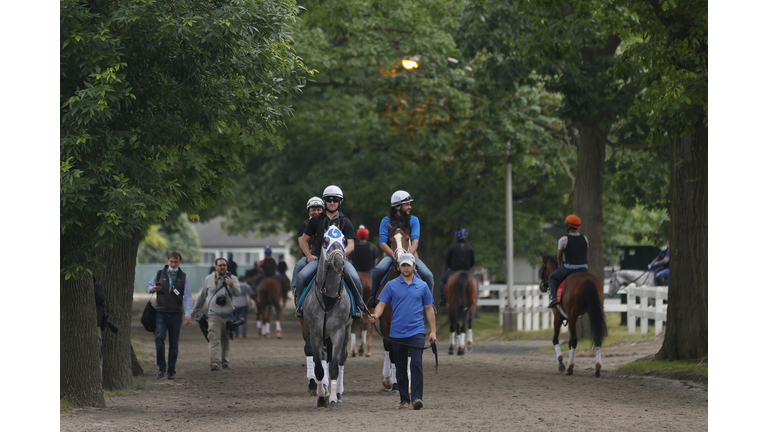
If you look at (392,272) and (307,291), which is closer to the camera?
(307,291)

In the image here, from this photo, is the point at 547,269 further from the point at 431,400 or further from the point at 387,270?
the point at 431,400

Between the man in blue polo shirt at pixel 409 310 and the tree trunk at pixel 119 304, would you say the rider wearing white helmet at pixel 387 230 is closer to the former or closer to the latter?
the man in blue polo shirt at pixel 409 310

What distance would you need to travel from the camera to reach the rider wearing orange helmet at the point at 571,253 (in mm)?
16703

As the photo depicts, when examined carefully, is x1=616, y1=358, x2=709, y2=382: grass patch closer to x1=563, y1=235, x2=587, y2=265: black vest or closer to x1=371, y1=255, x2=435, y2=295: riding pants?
x1=563, y1=235, x2=587, y2=265: black vest

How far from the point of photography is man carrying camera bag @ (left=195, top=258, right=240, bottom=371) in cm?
1869

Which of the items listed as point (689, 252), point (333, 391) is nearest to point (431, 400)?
point (333, 391)

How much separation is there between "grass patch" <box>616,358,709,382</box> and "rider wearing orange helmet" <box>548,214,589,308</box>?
178 cm

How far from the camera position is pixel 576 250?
16.8m

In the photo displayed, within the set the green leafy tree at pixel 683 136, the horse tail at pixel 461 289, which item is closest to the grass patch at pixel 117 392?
the horse tail at pixel 461 289

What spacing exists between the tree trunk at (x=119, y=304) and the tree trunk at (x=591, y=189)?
11.6 metres

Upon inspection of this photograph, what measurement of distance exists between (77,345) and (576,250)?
8384mm

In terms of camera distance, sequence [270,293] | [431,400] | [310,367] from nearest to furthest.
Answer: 1. [431,400]
2. [310,367]
3. [270,293]

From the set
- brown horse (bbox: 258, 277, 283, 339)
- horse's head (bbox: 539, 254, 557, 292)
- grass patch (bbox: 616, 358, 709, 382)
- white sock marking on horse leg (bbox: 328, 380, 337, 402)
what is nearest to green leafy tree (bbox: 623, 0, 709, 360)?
grass patch (bbox: 616, 358, 709, 382)

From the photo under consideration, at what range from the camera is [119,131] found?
463 inches
